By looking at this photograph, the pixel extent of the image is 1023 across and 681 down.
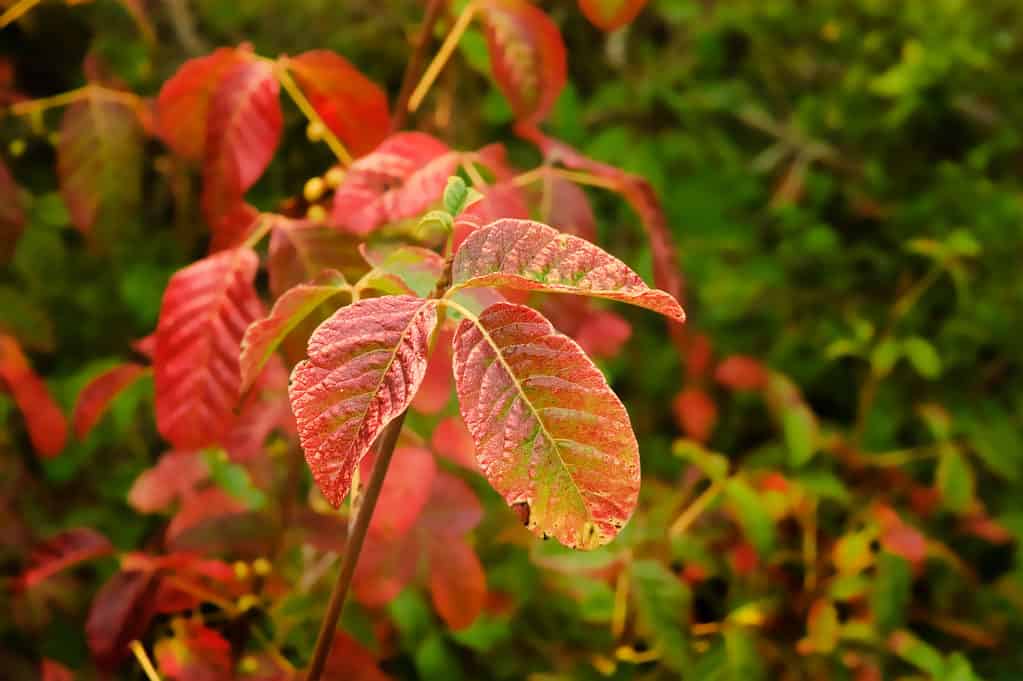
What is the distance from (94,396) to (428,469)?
40 centimetres

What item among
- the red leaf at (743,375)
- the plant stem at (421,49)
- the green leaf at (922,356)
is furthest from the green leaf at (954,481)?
the plant stem at (421,49)

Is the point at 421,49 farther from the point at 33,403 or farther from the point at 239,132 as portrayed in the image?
the point at 33,403

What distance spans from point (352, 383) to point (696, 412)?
103 centimetres

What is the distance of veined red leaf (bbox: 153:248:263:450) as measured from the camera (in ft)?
2.56

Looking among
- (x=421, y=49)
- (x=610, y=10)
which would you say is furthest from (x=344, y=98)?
(x=610, y=10)

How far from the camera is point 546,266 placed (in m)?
0.52

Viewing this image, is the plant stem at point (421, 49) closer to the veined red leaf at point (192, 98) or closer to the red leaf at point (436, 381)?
the veined red leaf at point (192, 98)

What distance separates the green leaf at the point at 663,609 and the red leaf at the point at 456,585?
0.58 ft

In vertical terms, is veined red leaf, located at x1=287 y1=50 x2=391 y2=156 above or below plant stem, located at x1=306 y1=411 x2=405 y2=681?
above

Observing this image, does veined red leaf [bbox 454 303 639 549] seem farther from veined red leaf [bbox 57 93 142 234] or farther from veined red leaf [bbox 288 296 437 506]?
veined red leaf [bbox 57 93 142 234]

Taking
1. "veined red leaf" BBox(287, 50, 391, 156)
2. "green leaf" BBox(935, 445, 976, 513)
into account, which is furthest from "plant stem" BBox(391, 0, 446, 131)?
"green leaf" BBox(935, 445, 976, 513)

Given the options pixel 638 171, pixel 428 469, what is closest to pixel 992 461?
pixel 638 171

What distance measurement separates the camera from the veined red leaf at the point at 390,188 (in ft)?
2.76

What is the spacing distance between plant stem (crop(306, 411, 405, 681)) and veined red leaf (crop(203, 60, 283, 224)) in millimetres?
369
